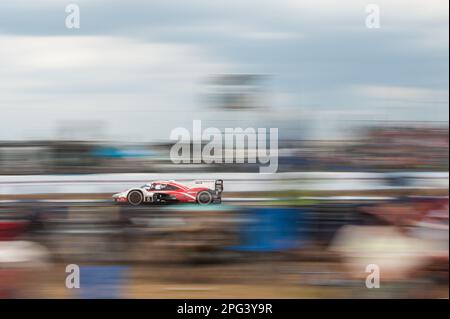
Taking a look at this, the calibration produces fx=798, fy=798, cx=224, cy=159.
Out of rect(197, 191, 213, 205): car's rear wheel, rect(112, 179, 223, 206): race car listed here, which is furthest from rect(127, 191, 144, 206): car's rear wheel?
rect(197, 191, 213, 205): car's rear wheel

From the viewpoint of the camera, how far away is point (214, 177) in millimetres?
5047

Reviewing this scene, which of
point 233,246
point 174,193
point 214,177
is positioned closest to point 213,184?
point 214,177

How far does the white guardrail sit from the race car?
0.13 ft

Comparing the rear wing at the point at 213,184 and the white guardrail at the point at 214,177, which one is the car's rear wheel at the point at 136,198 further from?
the rear wing at the point at 213,184

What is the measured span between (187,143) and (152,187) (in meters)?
0.41

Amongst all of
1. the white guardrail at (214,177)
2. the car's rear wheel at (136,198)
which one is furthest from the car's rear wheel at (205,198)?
the car's rear wheel at (136,198)

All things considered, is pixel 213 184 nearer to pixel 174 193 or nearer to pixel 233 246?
pixel 174 193

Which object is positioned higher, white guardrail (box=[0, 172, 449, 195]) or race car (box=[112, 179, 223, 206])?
white guardrail (box=[0, 172, 449, 195])

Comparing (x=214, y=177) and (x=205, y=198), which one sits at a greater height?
(x=214, y=177)

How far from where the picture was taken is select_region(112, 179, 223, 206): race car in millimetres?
5043

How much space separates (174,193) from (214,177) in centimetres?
29

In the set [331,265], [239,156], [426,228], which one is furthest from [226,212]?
[426,228]

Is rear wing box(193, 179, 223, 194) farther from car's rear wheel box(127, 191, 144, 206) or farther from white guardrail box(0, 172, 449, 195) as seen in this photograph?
car's rear wheel box(127, 191, 144, 206)
